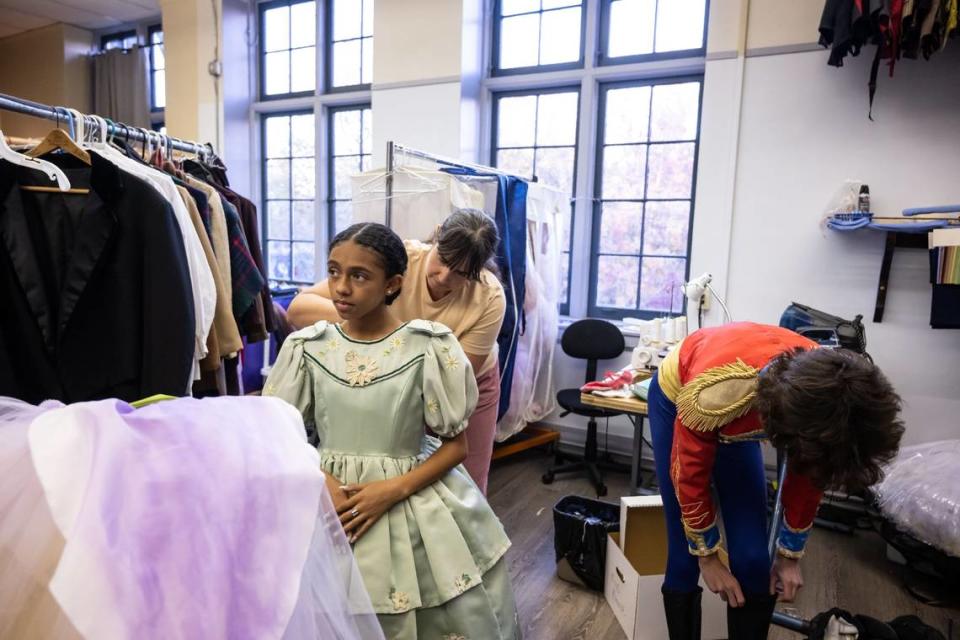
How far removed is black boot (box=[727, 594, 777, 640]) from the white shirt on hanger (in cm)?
151

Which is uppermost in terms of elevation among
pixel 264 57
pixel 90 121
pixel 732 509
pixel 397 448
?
pixel 264 57

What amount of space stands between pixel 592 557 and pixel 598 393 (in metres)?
0.68

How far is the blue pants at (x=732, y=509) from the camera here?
1433mm

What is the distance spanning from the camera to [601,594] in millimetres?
2283

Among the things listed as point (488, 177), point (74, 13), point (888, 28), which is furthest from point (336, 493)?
point (74, 13)

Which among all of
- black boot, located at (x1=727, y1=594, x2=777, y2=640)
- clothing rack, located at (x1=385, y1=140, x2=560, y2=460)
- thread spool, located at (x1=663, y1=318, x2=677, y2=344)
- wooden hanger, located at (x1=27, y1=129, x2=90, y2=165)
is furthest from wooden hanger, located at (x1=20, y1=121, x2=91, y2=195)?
thread spool, located at (x1=663, y1=318, x2=677, y2=344)

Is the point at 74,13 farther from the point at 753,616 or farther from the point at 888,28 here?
the point at 753,616

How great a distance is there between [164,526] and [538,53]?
3.99m

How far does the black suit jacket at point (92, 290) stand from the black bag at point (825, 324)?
8.00 ft

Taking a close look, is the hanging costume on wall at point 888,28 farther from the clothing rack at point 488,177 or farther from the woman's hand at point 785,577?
the woman's hand at point 785,577

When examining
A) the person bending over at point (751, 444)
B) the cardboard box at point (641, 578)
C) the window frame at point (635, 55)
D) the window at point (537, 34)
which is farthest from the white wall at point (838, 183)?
the person bending over at point (751, 444)

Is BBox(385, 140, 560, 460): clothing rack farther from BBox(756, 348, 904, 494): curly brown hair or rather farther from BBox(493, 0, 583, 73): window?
BBox(756, 348, 904, 494): curly brown hair

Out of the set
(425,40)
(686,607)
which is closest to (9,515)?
(686,607)

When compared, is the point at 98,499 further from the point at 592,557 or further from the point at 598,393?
the point at 598,393
